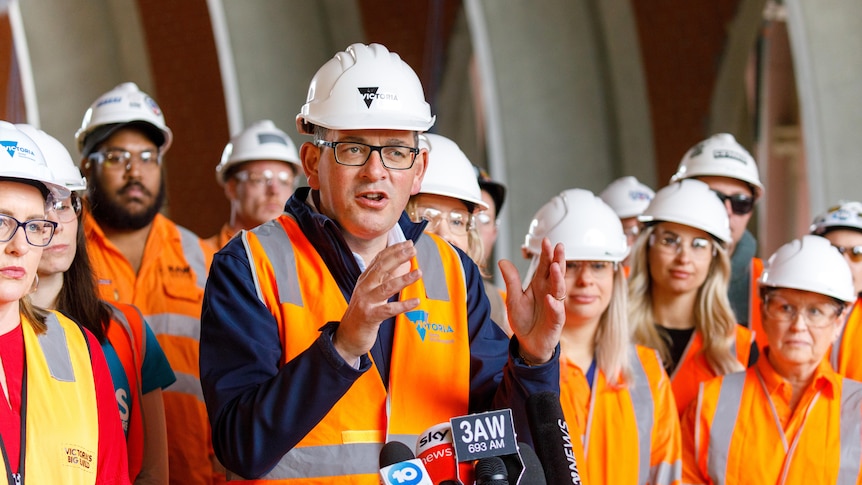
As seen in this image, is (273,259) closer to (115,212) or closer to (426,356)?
(426,356)

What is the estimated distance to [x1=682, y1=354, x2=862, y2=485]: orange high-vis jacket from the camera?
15.3ft

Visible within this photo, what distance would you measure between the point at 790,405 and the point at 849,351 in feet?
2.99

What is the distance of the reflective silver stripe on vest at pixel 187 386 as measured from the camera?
492cm

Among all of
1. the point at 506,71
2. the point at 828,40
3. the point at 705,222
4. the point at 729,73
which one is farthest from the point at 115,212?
the point at 729,73

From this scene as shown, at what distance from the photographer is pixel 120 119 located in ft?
17.7

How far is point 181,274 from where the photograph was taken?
17.3 ft

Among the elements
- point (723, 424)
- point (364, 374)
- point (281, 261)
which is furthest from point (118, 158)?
point (723, 424)

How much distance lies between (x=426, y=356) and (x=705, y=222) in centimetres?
272

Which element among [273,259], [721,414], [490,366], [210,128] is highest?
[210,128]

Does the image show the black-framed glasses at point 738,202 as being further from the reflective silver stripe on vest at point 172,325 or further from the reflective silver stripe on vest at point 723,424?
the reflective silver stripe on vest at point 172,325

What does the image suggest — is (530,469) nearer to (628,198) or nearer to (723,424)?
(723,424)

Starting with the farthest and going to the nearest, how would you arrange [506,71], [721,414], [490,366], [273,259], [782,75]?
[782,75], [506,71], [721,414], [490,366], [273,259]

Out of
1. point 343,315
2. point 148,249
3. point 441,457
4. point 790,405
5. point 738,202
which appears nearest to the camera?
point 441,457

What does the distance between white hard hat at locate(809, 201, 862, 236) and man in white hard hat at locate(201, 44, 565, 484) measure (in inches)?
128
